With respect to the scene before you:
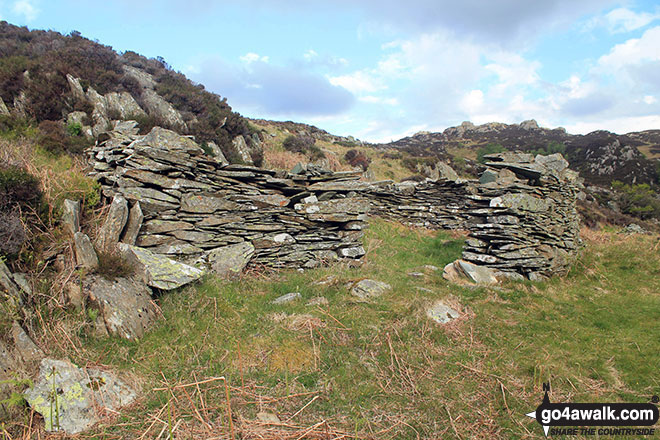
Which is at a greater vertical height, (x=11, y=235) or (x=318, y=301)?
(x=11, y=235)

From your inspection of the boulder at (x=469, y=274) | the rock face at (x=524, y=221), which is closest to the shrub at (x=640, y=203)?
the rock face at (x=524, y=221)

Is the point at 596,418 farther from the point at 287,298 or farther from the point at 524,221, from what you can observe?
the point at 524,221

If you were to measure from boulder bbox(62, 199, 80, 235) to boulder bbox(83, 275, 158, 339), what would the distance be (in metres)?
1.17

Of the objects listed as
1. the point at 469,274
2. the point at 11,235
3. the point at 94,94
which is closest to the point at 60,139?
the point at 94,94

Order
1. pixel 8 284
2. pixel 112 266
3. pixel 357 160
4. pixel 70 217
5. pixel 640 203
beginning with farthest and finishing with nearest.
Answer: pixel 640 203
pixel 357 160
pixel 70 217
pixel 112 266
pixel 8 284

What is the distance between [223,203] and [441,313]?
528cm

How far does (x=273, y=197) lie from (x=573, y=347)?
257 inches

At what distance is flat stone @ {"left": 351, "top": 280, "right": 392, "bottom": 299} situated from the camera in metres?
5.98

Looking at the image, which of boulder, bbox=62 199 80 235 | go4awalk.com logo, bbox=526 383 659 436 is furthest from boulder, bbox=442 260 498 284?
boulder, bbox=62 199 80 235

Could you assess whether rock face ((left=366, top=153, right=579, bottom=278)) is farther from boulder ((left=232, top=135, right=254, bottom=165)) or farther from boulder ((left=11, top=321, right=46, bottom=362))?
boulder ((left=232, top=135, right=254, bottom=165))

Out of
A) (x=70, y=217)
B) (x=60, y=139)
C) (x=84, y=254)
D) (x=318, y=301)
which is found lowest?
(x=318, y=301)

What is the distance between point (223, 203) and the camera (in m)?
7.04

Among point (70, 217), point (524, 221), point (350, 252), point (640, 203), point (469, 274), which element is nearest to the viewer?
point (70, 217)

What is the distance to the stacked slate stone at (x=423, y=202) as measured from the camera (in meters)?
14.9
